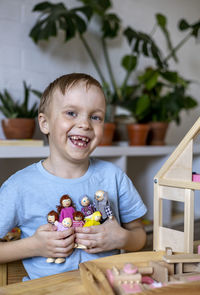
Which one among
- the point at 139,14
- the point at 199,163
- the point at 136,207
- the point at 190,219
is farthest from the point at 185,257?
the point at 139,14

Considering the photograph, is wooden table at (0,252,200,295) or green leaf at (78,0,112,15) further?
green leaf at (78,0,112,15)

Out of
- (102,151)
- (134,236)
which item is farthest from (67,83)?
(102,151)

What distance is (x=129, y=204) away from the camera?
0.92m

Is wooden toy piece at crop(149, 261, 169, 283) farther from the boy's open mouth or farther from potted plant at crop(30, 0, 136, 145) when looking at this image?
potted plant at crop(30, 0, 136, 145)

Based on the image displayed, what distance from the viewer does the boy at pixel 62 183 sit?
2.54ft

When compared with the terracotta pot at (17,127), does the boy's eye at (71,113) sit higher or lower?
higher

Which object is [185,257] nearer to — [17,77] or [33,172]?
[33,172]

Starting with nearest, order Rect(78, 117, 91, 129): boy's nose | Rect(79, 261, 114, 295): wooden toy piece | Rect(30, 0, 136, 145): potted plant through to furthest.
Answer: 1. Rect(79, 261, 114, 295): wooden toy piece
2. Rect(78, 117, 91, 129): boy's nose
3. Rect(30, 0, 136, 145): potted plant

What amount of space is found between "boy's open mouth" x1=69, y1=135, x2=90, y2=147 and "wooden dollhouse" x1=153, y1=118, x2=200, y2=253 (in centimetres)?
21

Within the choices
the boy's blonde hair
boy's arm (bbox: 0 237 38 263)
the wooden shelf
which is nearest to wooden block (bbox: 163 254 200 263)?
boy's arm (bbox: 0 237 38 263)

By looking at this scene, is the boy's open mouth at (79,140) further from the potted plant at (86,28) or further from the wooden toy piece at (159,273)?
the potted plant at (86,28)

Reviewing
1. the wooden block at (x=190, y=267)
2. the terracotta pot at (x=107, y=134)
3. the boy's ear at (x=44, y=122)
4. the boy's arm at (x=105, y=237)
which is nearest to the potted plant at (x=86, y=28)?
the terracotta pot at (x=107, y=134)

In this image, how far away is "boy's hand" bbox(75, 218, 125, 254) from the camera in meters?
0.70

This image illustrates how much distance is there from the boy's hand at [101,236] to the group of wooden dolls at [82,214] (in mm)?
15
